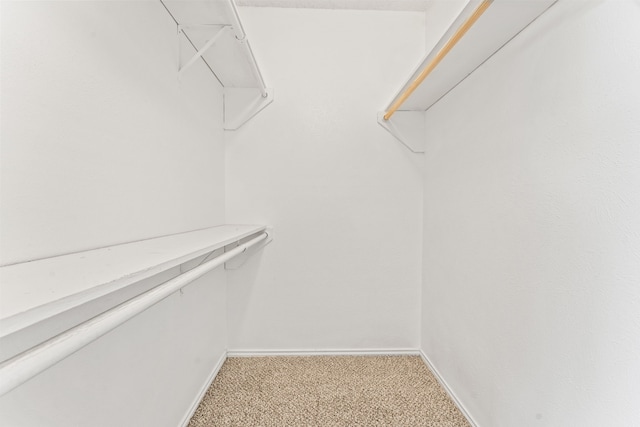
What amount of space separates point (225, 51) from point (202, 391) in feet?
5.78

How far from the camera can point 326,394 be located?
1550mm

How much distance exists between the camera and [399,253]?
1976 millimetres

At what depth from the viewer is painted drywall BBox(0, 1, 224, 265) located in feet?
1.92

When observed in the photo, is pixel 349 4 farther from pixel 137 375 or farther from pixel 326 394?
pixel 326 394

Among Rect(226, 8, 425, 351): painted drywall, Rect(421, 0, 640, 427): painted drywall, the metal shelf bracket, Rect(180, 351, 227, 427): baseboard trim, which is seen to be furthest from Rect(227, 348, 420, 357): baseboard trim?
the metal shelf bracket

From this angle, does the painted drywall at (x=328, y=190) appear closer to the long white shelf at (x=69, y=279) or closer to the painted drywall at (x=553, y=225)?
the painted drywall at (x=553, y=225)

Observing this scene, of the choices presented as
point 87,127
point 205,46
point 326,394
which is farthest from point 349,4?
point 326,394

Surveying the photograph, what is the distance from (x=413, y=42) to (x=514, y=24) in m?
1.01

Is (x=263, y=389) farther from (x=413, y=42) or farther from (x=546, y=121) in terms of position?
(x=413, y=42)

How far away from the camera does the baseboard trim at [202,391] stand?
1335 mm

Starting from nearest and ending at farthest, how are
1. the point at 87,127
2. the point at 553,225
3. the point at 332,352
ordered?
the point at 87,127 < the point at 553,225 < the point at 332,352

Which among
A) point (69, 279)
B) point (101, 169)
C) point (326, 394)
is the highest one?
point (101, 169)

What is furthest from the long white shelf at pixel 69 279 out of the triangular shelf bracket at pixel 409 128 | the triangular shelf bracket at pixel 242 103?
the triangular shelf bracket at pixel 409 128

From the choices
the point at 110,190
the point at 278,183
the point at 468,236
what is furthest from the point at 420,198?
the point at 110,190
